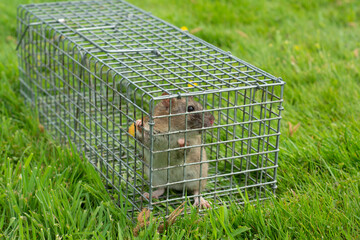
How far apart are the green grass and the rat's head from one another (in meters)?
0.57

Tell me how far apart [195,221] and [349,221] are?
0.89 metres

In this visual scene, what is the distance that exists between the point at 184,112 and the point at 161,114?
16cm

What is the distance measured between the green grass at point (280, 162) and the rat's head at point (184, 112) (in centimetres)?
57

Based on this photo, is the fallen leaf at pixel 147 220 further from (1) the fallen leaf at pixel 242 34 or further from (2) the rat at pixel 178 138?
(1) the fallen leaf at pixel 242 34

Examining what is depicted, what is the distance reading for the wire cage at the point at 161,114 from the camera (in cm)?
321

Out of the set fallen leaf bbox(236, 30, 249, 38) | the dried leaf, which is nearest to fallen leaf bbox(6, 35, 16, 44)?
fallen leaf bbox(236, 30, 249, 38)

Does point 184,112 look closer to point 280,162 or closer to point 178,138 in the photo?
point 178,138

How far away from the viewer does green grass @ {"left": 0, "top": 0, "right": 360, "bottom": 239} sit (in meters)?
3.04

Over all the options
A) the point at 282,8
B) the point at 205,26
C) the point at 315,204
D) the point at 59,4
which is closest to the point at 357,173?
the point at 315,204

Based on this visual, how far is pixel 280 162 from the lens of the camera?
381cm

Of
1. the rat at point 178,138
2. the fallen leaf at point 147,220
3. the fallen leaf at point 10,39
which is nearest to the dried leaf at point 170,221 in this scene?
the fallen leaf at point 147,220

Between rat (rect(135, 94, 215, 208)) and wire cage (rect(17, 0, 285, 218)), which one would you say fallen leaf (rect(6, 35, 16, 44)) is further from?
rat (rect(135, 94, 215, 208))

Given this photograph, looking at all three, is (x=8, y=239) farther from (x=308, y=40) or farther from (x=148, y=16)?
(x=308, y=40)

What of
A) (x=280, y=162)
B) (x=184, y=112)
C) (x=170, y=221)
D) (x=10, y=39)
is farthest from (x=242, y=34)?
(x=170, y=221)
